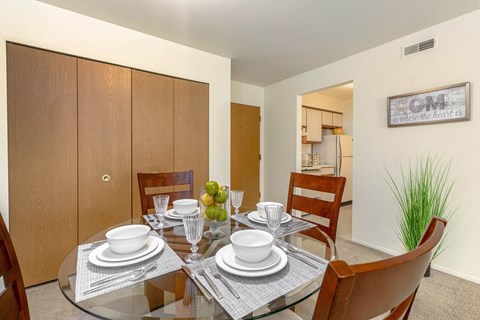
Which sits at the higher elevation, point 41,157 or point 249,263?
point 41,157

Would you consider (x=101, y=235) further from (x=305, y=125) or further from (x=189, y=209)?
(x=305, y=125)

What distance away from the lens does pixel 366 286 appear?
377mm

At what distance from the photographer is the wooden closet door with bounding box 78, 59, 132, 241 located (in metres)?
2.08

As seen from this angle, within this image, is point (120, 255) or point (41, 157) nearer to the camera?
point (120, 255)

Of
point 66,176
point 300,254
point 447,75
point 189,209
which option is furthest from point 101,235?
point 447,75

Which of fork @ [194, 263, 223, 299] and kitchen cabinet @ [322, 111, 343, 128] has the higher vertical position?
kitchen cabinet @ [322, 111, 343, 128]

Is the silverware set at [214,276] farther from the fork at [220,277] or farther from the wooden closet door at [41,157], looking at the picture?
the wooden closet door at [41,157]

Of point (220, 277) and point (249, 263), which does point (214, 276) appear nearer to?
point (220, 277)

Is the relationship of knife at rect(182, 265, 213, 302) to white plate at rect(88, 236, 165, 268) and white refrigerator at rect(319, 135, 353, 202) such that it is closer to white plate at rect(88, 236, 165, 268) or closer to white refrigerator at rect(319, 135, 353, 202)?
white plate at rect(88, 236, 165, 268)

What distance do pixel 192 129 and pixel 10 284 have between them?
6.91 ft

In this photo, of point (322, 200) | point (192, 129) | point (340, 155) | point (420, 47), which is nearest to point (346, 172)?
point (340, 155)

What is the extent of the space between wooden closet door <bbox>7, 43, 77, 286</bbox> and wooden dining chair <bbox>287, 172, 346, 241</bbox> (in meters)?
1.96

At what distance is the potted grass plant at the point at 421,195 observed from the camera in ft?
6.68

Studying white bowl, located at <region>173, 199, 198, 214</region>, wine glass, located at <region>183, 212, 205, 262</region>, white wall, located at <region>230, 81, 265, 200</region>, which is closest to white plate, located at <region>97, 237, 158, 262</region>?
wine glass, located at <region>183, 212, 205, 262</region>
